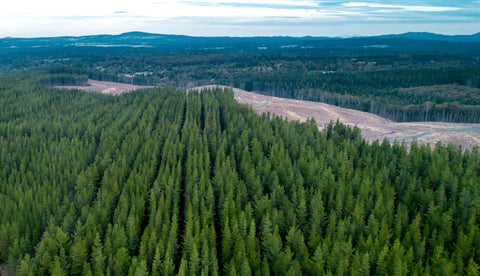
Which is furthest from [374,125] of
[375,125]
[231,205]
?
[231,205]

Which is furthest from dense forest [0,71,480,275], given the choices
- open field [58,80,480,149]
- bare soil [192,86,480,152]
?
open field [58,80,480,149]

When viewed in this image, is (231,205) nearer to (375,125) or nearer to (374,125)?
(374,125)

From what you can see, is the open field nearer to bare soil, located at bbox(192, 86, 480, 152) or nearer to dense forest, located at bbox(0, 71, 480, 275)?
bare soil, located at bbox(192, 86, 480, 152)

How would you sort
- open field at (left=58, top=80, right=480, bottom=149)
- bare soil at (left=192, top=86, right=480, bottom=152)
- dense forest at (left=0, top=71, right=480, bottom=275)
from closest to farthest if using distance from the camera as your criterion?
1. dense forest at (left=0, top=71, right=480, bottom=275)
2. bare soil at (left=192, top=86, right=480, bottom=152)
3. open field at (left=58, top=80, right=480, bottom=149)

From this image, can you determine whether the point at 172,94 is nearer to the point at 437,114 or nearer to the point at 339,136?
the point at 339,136

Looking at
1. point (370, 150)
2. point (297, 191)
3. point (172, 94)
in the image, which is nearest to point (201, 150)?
point (297, 191)

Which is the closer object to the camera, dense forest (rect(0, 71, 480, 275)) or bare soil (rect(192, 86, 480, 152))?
dense forest (rect(0, 71, 480, 275))

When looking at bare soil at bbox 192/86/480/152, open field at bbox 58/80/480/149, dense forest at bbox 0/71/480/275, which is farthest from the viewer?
open field at bbox 58/80/480/149

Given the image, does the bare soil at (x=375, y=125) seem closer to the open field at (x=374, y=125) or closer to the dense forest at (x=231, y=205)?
the open field at (x=374, y=125)
